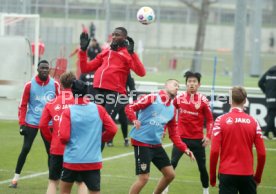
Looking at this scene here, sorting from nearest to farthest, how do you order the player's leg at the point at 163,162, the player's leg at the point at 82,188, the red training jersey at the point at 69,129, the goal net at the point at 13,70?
the red training jersey at the point at 69,129, the player's leg at the point at 82,188, the player's leg at the point at 163,162, the goal net at the point at 13,70

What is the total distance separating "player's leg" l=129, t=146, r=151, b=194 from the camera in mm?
12227

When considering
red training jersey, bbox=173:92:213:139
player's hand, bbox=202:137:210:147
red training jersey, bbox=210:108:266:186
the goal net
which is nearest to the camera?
red training jersey, bbox=210:108:266:186

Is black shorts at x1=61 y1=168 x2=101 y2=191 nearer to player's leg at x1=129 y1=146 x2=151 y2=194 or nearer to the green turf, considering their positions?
player's leg at x1=129 y1=146 x2=151 y2=194

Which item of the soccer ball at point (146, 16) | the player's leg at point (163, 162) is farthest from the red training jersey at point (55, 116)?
the soccer ball at point (146, 16)

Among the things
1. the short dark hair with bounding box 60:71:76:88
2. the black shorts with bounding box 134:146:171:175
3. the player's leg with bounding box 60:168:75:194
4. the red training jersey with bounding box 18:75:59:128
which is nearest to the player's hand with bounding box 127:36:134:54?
the red training jersey with bounding box 18:75:59:128

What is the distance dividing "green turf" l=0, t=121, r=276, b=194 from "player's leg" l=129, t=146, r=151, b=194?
181 centimetres

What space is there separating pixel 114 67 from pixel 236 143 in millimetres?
4561

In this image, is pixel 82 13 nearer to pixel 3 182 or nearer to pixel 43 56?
pixel 43 56

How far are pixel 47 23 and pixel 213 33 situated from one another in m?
28.1

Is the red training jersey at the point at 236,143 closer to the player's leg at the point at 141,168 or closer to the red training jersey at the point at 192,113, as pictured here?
the player's leg at the point at 141,168

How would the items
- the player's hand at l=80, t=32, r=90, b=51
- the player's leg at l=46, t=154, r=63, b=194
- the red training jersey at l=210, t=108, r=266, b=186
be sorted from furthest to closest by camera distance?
the player's hand at l=80, t=32, r=90, b=51, the player's leg at l=46, t=154, r=63, b=194, the red training jersey at l=210, t=108, r=266, b=186

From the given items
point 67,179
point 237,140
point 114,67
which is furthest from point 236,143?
point 114,67

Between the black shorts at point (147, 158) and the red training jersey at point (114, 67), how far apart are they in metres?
1.99

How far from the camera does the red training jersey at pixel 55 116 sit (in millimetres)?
11570
